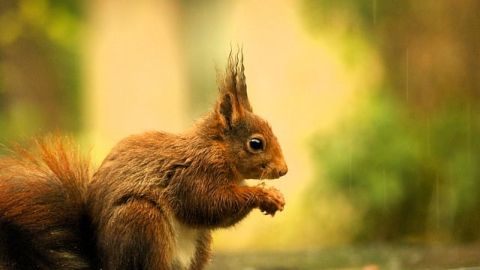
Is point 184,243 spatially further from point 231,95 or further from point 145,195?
point 231,95

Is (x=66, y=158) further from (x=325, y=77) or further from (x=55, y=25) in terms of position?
(x=325, y=77)

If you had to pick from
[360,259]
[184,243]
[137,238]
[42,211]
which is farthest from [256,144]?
[360,259]

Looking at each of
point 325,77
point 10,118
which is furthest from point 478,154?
point 10,118

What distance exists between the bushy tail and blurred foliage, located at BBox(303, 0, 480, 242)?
5.72 feet

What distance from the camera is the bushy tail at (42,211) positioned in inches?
59.1

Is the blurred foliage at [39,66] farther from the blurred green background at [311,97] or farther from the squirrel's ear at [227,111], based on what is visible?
the squirrel's ear at [227,111]

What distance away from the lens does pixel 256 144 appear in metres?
1.68

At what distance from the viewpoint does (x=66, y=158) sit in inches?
65.1

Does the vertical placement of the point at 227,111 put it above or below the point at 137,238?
above

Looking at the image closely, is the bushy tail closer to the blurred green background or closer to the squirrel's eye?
the squirrel's eye

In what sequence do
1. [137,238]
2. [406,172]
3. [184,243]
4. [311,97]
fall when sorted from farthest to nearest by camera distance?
[406,172] < [311,97] < [184,243] < [137,238]

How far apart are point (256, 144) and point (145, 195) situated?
0.32 meters

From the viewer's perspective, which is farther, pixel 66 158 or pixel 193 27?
pixel 193 27

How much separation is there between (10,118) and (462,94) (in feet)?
7.03
